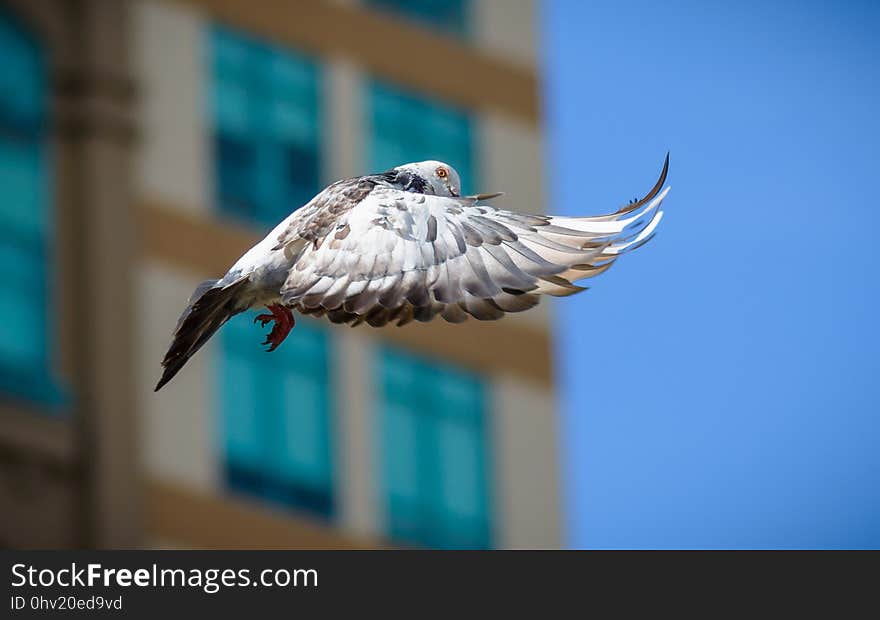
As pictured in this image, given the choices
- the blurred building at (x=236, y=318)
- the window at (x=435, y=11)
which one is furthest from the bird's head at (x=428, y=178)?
the window at (x=435, y=11)

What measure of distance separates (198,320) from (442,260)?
4.32 feet

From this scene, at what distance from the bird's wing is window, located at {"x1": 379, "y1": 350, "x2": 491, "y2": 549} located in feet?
54.9

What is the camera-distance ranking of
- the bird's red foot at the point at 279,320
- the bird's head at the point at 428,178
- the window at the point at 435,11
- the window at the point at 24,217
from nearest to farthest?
the bird's head at the point at 428,178 → the bird's red foot at the point at 279,320 → the window at the point at 24,217 → the window at the point at 435,11

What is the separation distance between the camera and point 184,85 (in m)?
27.3

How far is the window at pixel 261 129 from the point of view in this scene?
2755cm

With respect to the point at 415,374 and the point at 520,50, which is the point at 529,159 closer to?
the point at 520,50

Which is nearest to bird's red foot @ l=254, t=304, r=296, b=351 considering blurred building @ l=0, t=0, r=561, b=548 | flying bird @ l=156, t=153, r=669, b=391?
flying bird @ l=156, t=153, r=669, b=391

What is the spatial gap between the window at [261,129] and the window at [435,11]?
208cm

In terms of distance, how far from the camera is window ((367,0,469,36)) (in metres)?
29.7

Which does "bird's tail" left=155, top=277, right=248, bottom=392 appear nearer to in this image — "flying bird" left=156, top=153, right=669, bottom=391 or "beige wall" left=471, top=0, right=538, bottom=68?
"flying bird" left=156, top=153, right=669, bottom=391

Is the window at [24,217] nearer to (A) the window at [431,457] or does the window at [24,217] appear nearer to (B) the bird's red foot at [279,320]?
(A) the window at [431,457]

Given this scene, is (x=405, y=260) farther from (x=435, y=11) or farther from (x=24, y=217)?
(x=435, y=11)

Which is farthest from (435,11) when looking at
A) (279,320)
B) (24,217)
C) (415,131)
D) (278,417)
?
(279,320)
